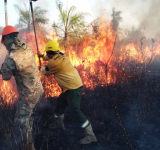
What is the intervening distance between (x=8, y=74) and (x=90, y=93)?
357 centimetres

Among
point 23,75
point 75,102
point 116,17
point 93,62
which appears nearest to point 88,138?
point 75,102

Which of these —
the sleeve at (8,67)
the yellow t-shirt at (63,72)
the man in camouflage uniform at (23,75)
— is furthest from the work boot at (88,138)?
the sleeve at (8,67)

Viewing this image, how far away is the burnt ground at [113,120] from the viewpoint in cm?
340

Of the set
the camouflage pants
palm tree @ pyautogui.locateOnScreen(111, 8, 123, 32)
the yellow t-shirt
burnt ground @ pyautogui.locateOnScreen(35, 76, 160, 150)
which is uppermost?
palm tree @ pyautogui.locateOnScreen(111, 8, 123, 32)

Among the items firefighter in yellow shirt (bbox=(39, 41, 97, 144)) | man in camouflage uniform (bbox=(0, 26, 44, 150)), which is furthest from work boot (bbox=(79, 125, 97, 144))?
man in camouflage uniform (bbox=(0, 26, 44, 150))

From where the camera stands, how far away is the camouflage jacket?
9.68 feet

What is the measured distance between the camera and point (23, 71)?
3.09 metres

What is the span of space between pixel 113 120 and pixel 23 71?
2583 millimetres

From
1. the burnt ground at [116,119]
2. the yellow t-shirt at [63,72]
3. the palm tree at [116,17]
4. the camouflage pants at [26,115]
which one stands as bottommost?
the burnt ground at [116,119]

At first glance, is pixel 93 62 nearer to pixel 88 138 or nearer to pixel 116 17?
pixel 88 138

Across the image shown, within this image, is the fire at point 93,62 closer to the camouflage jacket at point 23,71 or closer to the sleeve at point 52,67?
the sleeve at point 52,67

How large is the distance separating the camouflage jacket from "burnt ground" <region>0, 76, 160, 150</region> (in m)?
0.89

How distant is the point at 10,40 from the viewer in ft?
10.3

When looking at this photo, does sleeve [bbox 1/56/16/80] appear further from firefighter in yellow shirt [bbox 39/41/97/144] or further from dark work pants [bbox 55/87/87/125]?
dark work pants [bbox 55/87/87/125]
